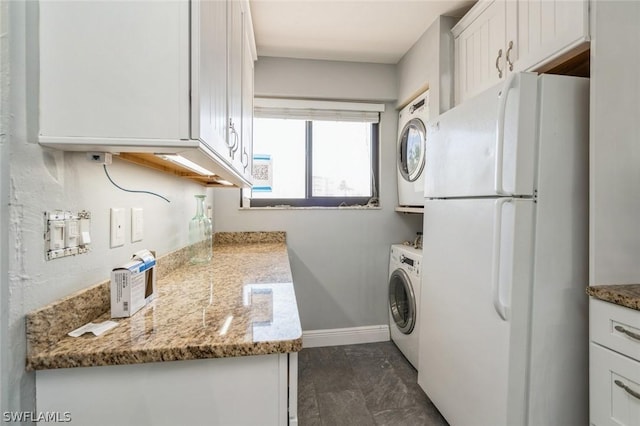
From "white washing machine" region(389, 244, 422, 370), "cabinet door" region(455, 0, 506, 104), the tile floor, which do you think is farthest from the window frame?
the tile floor

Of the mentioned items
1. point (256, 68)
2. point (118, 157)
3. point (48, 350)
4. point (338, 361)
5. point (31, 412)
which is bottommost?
point (338, 361)

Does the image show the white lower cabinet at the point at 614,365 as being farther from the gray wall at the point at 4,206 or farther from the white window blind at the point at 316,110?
the white window blind at the point at 316,110

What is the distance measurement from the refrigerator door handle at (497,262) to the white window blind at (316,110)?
5.85ft

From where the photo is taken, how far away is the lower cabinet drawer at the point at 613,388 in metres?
1.00

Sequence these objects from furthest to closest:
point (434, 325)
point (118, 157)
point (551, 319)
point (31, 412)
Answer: point (434, 325), point (551, 319), point (118, 157), point (31, 412)

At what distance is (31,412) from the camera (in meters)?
0.65

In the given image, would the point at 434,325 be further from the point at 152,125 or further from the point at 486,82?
the point at 152,125

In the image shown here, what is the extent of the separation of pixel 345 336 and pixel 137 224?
6.95 ft

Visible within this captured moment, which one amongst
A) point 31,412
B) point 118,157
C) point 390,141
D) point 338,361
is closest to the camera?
point 31,412

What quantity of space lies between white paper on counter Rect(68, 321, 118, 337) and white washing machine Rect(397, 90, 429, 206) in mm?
2095

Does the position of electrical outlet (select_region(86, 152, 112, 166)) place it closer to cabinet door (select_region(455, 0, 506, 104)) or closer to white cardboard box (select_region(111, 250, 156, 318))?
white cardboard box (select_region(111, 250, 156, 318))

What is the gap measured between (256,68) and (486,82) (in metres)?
1.80

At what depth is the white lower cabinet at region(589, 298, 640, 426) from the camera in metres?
1.00

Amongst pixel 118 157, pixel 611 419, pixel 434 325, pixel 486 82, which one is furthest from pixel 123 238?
pixel 486 82
